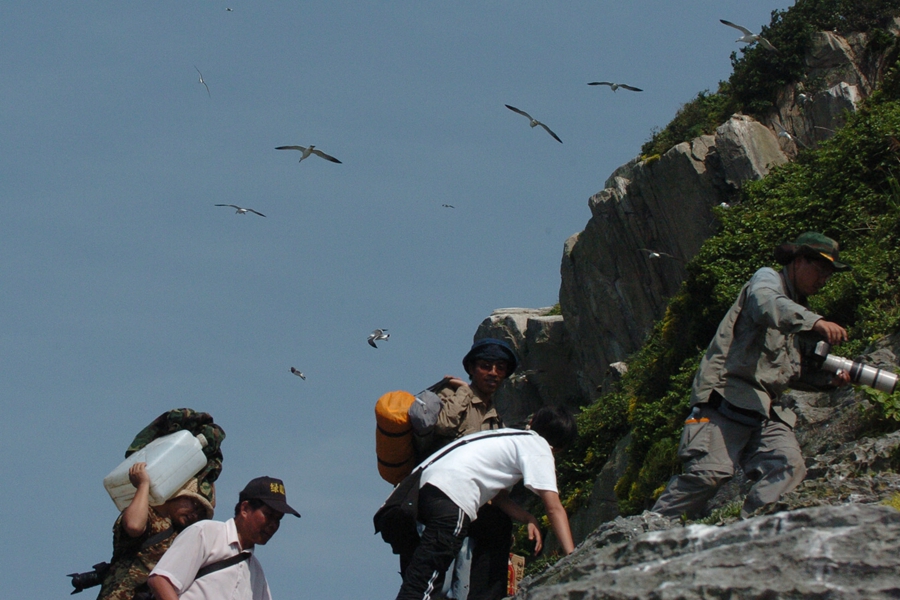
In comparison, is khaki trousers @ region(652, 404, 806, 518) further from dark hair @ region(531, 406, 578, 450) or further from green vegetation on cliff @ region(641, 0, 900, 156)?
green vegetation on cliff @ region(641, 0, 900, 156)

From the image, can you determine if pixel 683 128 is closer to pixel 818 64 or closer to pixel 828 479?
pixel 818 64

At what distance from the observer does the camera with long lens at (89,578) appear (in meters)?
6.17

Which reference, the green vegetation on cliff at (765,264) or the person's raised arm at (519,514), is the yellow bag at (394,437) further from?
the green vegetation on cliff at (765,264)

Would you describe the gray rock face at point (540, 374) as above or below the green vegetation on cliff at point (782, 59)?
below

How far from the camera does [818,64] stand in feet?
88.9

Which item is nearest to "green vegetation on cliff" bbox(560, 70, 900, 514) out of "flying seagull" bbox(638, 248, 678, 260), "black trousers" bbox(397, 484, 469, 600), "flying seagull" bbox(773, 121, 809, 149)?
"flying seagull" bbox(773, 121, 809, 149)

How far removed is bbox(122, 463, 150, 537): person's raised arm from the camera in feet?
19.5

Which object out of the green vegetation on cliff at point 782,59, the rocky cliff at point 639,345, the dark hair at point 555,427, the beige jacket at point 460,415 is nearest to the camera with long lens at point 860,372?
the rocky cliff at point 639,345

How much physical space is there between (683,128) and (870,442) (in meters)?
21.5

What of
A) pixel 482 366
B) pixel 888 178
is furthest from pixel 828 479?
pixel 888 178

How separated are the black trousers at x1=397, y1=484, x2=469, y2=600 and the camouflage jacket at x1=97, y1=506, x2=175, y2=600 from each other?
4.36 feet

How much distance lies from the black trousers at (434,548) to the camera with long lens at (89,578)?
1.66 metres

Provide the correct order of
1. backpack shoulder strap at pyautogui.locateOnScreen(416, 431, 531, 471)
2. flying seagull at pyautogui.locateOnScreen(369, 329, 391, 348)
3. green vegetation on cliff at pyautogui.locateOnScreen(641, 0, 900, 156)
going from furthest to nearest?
green vegetation on cliff at pyautogui.locateOnScreen(641, 0, 900, 156), flying seagull at pyautogui.locateOnScreen(369, 329, 391, 348), backpack shoulder strap at pyautogui.locateOnScreen(416, 431, 531, 471)

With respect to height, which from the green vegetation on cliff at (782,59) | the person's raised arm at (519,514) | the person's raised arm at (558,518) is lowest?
the person's raised arm at (519,514)
